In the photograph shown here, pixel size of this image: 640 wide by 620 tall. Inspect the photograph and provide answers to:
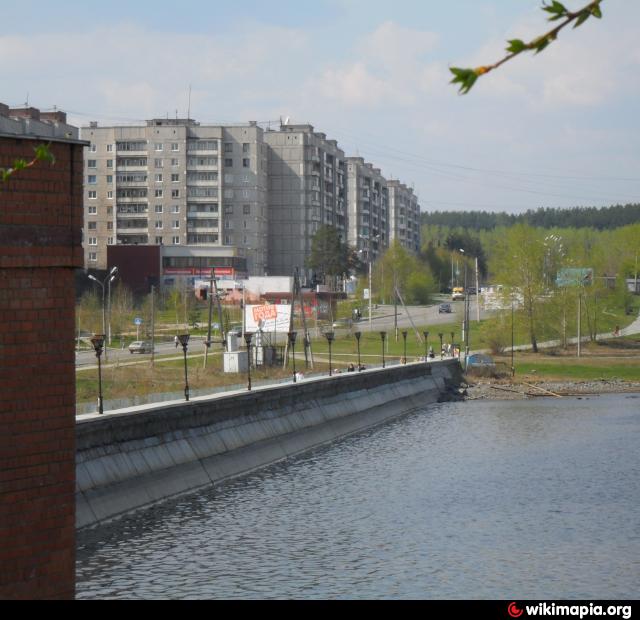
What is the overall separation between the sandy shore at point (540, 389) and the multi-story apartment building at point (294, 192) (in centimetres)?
7629

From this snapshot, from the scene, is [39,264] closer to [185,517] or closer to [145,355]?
[185,517]

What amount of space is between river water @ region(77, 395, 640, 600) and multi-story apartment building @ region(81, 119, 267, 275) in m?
104

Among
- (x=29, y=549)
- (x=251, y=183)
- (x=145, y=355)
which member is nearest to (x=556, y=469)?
(x=29, y=549)

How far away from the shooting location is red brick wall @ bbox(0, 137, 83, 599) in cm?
1507

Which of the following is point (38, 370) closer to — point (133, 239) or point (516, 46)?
point (516, 46)

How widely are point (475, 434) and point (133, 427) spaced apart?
28160 millimetres

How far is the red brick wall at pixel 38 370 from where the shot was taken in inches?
593

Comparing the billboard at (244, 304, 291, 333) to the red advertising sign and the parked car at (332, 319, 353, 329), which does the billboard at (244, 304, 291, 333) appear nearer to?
the red advertising sign

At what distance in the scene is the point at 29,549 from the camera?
49.4ft

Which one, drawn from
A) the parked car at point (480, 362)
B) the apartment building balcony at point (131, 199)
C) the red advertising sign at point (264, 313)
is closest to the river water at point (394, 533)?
the red advertising sign at point (264, 313)

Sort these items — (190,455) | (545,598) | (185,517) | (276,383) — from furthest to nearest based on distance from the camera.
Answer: (276,383), (190,455), (185,517), (545,598)

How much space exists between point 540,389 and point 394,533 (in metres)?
60.3

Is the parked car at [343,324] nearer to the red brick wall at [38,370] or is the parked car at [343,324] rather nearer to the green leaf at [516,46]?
the red brick wall at [38,370]
